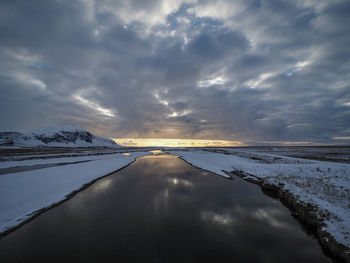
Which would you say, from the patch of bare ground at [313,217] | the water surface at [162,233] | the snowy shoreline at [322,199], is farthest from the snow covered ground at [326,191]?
the water surface at [162,233]

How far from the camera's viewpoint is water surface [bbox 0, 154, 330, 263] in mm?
6676

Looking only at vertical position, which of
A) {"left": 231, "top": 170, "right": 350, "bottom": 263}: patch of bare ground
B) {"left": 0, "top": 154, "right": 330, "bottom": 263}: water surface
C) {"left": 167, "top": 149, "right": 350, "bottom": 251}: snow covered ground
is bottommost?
{"left": 0, "top": 154, "right": 330, "bottom": 263}: water surface

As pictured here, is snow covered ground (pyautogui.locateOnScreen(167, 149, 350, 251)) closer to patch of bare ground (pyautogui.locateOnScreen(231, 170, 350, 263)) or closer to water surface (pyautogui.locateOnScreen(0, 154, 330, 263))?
patch of bare ground (pyautogui.locateOnScreen(231, 170, 350, 263))

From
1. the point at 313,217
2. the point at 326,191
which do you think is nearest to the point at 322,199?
the point at 326,191

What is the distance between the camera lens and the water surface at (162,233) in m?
6.68

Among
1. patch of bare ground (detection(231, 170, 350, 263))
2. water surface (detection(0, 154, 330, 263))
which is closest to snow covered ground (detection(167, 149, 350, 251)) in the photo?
patch of bare ground (detection(231, 170, 350, 263))

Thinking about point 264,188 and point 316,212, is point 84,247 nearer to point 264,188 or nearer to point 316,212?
point 316,212

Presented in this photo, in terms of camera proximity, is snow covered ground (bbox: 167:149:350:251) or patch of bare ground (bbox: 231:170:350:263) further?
snow covered ground (bbox: 167:149:350:251)

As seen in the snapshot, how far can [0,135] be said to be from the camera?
158375 millimetres

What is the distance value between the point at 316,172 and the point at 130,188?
22234 millimetres

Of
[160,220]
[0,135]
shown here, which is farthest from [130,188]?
[0,135]

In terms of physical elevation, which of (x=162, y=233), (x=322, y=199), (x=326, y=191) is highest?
(x=326, y=191)

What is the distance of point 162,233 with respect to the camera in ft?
27.1

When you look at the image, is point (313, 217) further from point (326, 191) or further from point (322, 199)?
point (326, 191)
